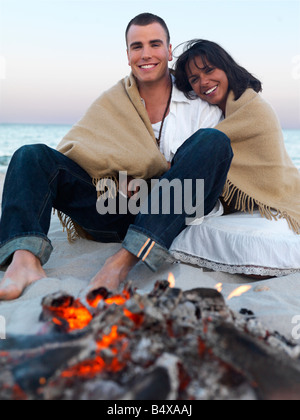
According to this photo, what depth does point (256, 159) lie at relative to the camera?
2.35 metres

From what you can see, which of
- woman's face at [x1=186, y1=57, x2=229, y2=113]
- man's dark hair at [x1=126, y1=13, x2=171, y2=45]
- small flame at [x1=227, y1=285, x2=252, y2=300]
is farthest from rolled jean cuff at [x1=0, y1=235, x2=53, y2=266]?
man's dark hair at [x1=126, y1=13, x2=171, y2=45]

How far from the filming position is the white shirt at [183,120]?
2512 mm

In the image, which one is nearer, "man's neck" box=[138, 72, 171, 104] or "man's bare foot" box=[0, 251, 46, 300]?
"man's bare foot" box=[0, 251, 46, 300]

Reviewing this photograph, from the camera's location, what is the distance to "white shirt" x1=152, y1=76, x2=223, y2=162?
98.9 inches

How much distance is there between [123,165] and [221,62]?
960 mm

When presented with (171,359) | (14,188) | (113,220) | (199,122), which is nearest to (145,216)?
(113,220)

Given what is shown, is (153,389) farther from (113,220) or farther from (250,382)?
(113,220)

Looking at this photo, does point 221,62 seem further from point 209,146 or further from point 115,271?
point 115,271

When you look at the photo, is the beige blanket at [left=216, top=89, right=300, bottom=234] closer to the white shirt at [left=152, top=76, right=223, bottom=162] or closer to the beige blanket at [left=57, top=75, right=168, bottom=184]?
the white shirt at [left=152, top=76, right=223, bottom=162]

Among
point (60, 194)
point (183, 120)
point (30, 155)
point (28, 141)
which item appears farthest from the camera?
point (28, 141)

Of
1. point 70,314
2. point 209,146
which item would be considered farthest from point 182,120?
point 70,314

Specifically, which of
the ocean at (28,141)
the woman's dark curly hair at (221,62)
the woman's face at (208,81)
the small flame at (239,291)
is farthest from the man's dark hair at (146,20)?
the ocean at (28,141)

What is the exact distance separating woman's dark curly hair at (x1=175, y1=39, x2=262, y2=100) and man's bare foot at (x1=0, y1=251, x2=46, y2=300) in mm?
1640

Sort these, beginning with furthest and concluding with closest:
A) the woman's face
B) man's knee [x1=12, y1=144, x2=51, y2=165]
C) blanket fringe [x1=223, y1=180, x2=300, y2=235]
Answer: the woman's face
blanket fringe [x1=223, y1=180, x2=300, y2=235]
man's knee [x1=12, y1=144, x2=51, y2=165]
